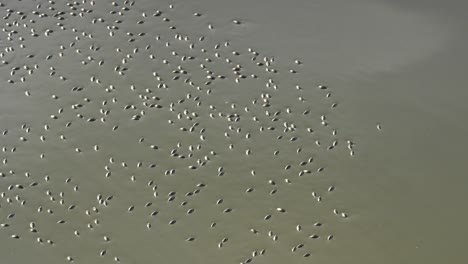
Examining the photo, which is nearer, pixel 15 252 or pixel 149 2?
pixel 15 252

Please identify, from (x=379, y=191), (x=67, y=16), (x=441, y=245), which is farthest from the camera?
(x=67, y=16)

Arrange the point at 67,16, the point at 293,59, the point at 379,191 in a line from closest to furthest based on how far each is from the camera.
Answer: the point at 379,191
the point at 293,59
the point at 67,16

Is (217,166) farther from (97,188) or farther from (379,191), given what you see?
(379,191)

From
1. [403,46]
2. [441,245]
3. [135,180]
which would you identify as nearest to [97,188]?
[135,180]

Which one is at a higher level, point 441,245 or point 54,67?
point 54,67

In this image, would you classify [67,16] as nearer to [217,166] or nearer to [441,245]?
[217,166]

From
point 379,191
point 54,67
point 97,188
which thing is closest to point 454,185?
point 379,191
